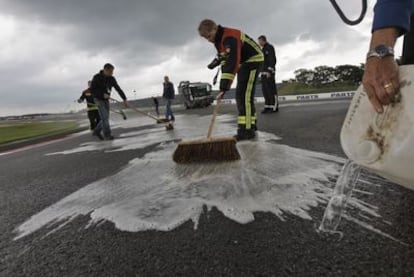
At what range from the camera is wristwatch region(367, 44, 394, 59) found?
1.03 metres

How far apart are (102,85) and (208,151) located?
4.40 meters

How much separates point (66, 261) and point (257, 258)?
2.99 feet

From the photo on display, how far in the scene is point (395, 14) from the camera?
1123 mm

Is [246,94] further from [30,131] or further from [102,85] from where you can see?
[30,131]

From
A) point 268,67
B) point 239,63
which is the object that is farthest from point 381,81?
point 268,67

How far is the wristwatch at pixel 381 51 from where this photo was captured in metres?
1.03

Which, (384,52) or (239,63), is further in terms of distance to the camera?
(239,63)

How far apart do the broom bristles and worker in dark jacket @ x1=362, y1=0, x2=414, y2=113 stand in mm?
1927

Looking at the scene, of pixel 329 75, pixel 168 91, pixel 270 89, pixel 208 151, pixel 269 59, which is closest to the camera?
pixel 208 151

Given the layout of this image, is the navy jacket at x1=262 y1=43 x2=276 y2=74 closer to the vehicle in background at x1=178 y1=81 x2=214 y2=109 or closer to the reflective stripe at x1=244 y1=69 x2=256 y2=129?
the reflective stripe at x1=244 y1=69 x2=256 y2=129

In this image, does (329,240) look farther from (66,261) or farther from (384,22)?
(66,261)

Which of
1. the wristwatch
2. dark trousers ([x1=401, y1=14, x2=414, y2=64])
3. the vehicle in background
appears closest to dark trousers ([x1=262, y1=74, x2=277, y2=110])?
dark trousers ([x1=401, y1=14, x2=414, y2=64])

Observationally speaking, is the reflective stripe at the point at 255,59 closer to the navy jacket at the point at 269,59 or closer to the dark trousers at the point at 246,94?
the dark trousers at the point at 246,94

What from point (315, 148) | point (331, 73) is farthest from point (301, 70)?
point (315, 148)
